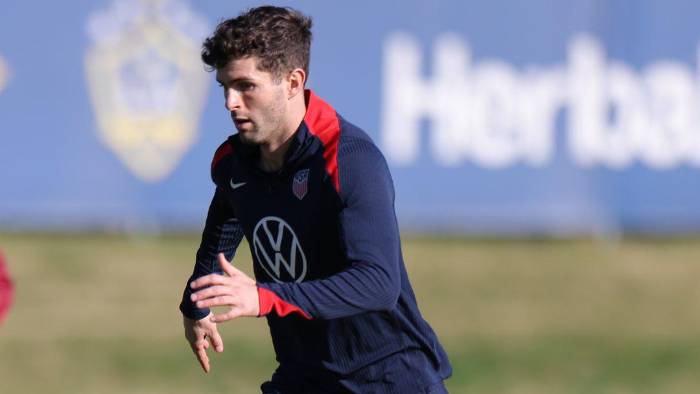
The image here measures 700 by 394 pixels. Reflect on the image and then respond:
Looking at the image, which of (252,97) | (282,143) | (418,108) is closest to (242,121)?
(252,97)

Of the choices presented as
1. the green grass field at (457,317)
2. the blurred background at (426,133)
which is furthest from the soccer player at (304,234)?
the blurred background at (426,133)

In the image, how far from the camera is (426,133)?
1476cm

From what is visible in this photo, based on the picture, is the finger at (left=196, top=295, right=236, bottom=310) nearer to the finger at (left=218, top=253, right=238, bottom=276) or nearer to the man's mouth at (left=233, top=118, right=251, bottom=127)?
the finger at (left=218, top=253, right=238, bottom=276)

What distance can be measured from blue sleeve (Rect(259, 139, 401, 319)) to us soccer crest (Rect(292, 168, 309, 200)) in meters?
0.19

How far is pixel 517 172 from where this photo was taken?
48.4 ft

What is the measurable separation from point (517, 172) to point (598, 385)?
12.7 ft

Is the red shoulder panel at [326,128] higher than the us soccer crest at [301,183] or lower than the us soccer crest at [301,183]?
higher

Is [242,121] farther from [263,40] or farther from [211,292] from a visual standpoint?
[211,292]

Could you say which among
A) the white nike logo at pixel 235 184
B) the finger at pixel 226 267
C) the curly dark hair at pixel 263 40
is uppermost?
the curly dark hair at pixel 263 40

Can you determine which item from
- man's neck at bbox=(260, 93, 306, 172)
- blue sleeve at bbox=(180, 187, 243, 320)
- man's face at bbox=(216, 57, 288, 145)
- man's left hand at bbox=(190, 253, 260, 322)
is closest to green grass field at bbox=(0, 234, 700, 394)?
blue sleeve at bbox=(180, 187, 243, 320)

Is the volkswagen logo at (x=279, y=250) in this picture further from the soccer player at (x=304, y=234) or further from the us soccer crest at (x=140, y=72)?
the us soccer crest at (x=140, y=72)

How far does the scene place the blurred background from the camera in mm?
14289

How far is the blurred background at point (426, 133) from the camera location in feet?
46.9

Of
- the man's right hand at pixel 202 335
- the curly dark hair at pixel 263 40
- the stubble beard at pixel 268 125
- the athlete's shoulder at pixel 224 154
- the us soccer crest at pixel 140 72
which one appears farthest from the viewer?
the us soccer crest at pixel 140 72
